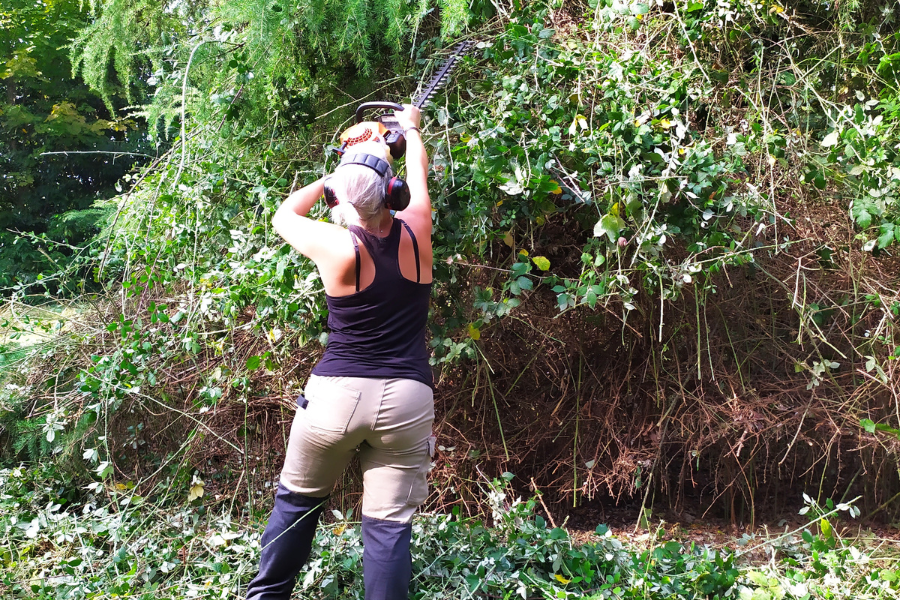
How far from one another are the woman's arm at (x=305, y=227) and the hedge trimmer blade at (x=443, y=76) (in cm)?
66

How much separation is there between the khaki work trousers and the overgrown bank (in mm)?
718

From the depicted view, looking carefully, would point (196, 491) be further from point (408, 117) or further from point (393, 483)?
point (408, 117)

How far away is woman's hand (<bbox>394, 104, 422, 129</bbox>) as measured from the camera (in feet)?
7.55

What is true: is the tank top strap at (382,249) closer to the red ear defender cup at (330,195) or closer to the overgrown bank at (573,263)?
the red ear defender cup at (330,195)

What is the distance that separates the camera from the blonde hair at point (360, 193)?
2.02 m

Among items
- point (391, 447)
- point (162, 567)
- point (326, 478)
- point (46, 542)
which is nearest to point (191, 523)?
point (162, 567)

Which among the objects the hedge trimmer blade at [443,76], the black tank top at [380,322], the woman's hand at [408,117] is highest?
the hedge trimmer blade at [443,76]

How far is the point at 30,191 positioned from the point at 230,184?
12936mm

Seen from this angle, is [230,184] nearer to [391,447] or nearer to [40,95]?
[391,447]

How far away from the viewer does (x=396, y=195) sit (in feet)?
6.72

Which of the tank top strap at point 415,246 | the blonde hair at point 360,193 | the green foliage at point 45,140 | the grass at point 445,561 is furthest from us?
the green foliage at point 45,140

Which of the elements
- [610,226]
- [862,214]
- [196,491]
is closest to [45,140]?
[196,491]

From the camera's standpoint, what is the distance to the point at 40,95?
1361 cm

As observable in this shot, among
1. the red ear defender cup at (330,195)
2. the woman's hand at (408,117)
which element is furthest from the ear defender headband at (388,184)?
the woman's hand at (408,117)
